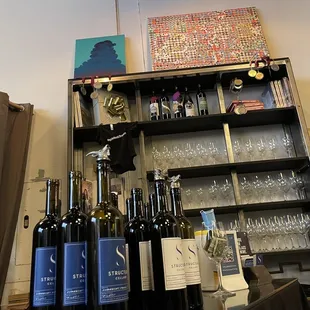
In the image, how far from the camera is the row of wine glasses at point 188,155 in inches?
107

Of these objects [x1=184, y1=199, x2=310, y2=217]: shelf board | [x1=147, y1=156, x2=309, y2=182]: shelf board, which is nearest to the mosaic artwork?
[x1=147, y1=156, x2=309, y2=182]: shelf board

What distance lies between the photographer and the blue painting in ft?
9.75

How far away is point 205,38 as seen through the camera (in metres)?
3.01

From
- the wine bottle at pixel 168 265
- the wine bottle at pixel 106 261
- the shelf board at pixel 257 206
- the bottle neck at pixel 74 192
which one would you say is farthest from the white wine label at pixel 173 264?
the shelf board at pixel 257 206

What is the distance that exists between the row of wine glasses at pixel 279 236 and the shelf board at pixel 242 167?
45cm

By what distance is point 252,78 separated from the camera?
282 centimetres

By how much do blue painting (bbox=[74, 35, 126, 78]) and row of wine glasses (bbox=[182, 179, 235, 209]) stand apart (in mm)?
1296

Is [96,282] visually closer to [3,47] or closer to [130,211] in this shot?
[130,211]

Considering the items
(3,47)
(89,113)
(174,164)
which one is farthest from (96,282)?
(3,47)

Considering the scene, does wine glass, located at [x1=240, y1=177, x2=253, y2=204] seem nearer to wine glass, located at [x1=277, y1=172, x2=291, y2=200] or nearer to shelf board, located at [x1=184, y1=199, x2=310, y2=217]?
shelf board, located at [x1=184, y1=199, x2=310, y2=217]

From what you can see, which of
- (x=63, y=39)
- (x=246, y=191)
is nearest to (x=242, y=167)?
(x=246, y=191)

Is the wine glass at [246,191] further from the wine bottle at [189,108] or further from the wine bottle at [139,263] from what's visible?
the wine bottle at [139,263]

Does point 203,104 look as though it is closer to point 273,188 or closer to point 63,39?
point 273,188

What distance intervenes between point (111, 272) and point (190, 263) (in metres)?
0.30
